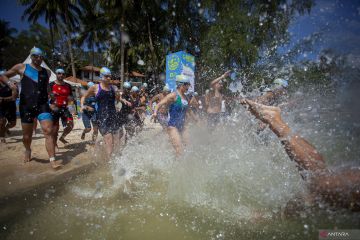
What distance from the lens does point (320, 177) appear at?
2258 millimetres

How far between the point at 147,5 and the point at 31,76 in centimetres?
2131

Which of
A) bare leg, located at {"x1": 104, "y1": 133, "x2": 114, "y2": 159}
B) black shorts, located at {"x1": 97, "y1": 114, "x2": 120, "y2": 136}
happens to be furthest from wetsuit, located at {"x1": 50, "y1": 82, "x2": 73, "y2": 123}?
bare leg, located at {"x1": 104, "y1": 133, "x2": 114, "y2": 159}

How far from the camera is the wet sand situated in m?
4.06

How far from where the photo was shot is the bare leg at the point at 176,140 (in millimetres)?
4948

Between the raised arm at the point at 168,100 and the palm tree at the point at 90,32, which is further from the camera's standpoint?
the palm tree at the point at 90,32

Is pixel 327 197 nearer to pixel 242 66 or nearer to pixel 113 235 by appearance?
pixel 113 235

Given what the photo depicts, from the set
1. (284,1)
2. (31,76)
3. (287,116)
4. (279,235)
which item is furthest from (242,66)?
(279,235)

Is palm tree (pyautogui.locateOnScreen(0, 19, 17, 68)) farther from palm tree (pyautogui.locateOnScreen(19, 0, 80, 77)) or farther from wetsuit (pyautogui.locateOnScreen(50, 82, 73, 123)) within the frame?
wetsuit (pyautogui.locateOnScreen(50, 82, 73, 123))

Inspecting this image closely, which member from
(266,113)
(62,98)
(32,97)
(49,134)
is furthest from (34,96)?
(266,113)

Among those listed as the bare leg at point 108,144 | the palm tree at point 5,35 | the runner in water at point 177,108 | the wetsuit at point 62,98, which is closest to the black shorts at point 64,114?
the wetsuit at point 62,98

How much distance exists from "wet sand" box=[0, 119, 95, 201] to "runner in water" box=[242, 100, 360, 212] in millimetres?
3722

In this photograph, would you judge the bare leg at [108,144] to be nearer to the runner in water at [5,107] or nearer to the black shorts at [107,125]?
the black shorts at [107,125]

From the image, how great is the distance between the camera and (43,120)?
4.84 meters

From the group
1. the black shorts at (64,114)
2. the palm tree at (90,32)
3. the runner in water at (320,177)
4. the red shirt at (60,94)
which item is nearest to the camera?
the runner in water at (320,177)
